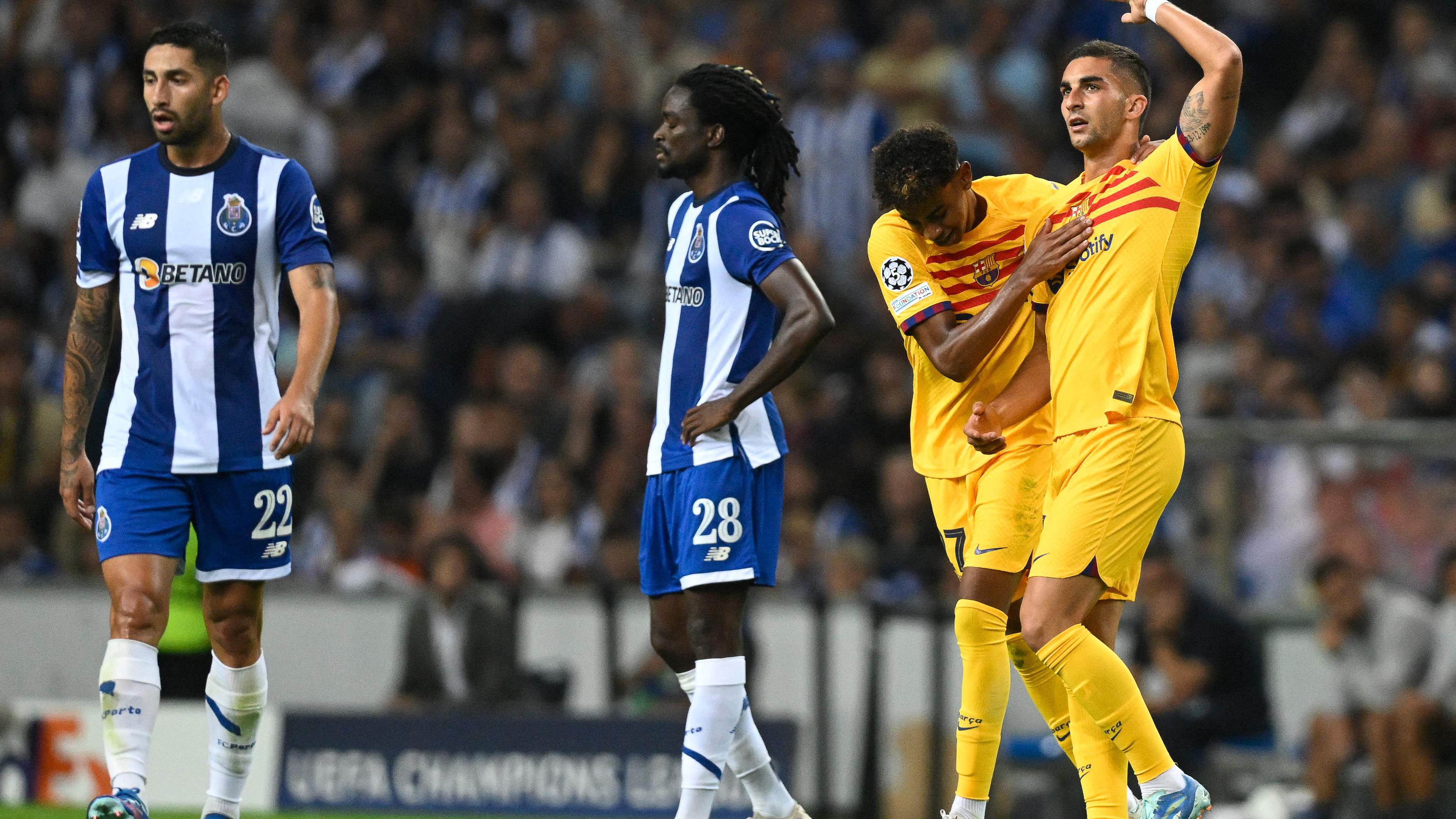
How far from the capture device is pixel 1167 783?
5715 millimetres

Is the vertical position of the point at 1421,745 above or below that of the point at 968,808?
below

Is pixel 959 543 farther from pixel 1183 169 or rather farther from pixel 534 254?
pixel 534 254

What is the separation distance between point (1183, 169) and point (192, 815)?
22.2 feet

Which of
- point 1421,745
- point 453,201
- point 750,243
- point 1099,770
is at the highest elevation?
point 453,201

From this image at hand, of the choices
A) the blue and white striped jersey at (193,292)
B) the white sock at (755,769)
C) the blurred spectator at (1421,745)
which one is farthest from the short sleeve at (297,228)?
the blurred spectator at (1421,745)

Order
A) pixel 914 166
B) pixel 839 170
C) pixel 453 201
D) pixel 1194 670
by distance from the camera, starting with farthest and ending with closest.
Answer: pixel 453 201 < pixel 839 170 < pixel 1194 670 < pixel 914 166

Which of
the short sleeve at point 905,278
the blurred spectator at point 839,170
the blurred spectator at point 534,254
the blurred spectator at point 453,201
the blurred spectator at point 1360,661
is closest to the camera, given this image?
the short sleeve at point 905,278

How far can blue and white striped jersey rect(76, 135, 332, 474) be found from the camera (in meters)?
6.34

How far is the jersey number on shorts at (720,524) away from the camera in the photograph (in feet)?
20.2

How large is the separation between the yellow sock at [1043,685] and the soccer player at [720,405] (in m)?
0.93

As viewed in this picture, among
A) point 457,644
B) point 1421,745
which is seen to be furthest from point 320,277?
A: point 1421,745

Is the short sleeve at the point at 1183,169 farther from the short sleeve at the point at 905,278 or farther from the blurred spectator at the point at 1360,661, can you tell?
the blurred spectator at the point at 1360,661

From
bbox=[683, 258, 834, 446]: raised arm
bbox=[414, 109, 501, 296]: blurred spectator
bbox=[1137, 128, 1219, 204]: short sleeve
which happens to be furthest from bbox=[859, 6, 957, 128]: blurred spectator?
bbox=[1137, 128, 1219, 204]: short sleeve

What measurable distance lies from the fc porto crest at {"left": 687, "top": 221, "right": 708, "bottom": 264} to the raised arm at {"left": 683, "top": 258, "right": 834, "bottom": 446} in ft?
0.91
